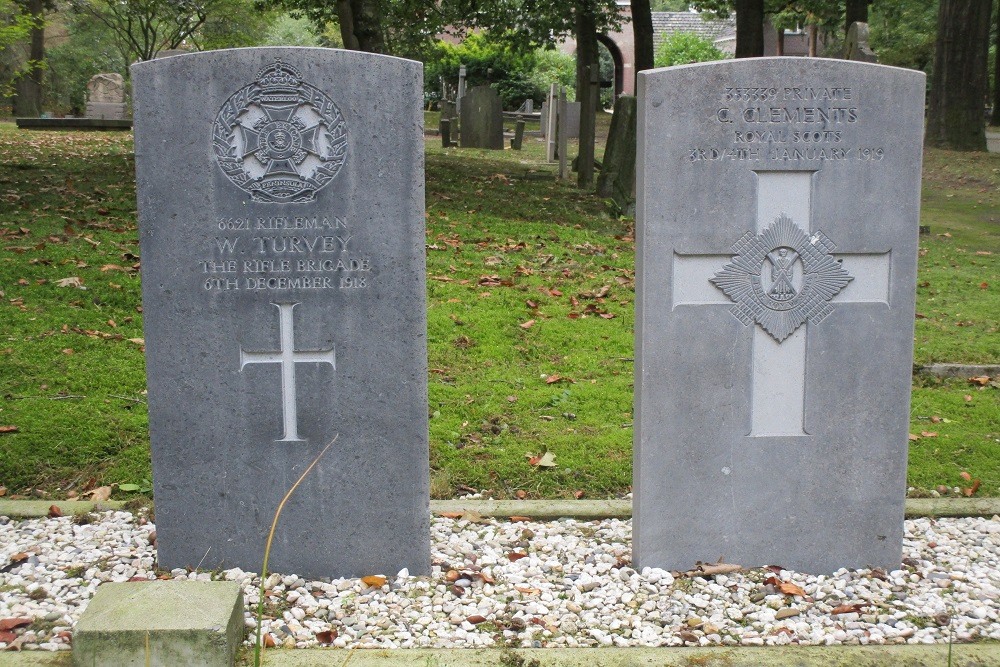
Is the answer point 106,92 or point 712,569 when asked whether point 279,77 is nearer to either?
point 712,569

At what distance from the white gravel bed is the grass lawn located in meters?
0.71

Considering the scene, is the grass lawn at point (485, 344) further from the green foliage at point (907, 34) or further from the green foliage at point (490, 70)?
the green foliage at point (907, 34)

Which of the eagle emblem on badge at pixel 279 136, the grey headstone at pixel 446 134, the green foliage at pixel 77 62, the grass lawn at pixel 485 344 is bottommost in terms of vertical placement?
the grass lawn at pixel 485 344

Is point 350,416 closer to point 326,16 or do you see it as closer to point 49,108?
point 326,16

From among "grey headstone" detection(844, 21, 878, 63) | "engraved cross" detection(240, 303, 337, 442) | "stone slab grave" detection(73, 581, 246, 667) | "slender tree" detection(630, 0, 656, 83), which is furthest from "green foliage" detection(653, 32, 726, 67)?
"stone slab grave" detection(73, 581, 246, 667)

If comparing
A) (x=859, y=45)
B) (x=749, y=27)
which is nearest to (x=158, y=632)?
(x=859, y=45)

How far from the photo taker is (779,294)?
13.4 ft

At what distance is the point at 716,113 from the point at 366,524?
216cm

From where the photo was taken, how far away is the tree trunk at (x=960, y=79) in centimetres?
2098

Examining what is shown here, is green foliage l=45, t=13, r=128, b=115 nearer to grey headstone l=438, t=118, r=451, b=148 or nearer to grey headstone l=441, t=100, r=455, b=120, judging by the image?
grey headstone l=441, t=100, r=455, b=120

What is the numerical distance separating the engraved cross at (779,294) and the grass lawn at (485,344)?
1369 millimetres

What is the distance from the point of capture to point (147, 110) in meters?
3.89

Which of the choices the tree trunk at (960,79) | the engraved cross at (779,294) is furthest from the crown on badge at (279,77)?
the tree trunk at (960,79)

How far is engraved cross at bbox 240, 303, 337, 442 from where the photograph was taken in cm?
402
